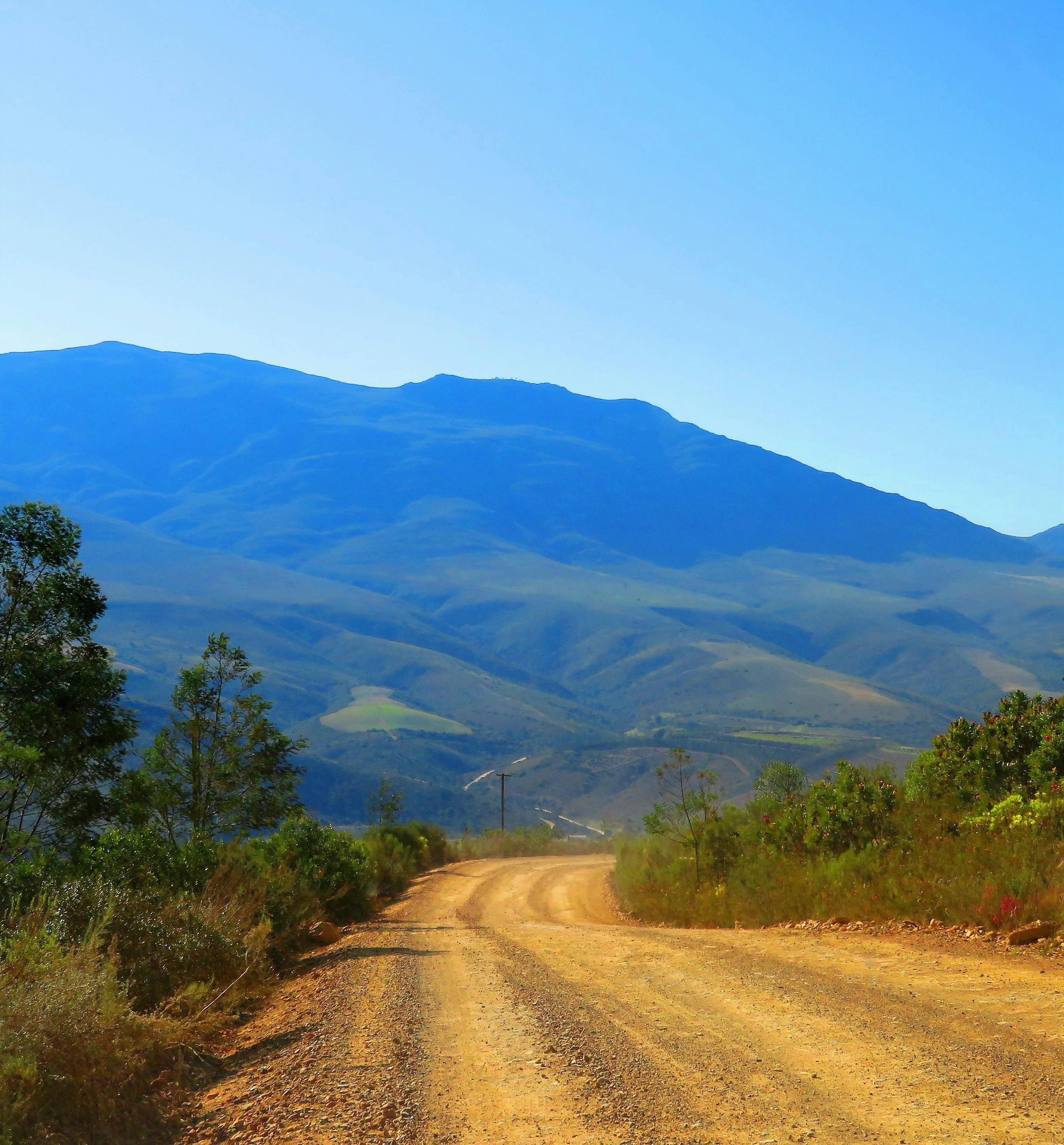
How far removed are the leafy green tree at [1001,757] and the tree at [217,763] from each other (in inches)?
502

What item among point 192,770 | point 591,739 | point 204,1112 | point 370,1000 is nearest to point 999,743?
point 370,1000

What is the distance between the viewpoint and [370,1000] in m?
9.64

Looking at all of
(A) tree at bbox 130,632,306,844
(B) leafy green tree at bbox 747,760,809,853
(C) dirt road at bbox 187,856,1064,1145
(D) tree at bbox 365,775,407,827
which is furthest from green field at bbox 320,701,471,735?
(C) dirt road at bbox 187,856,1064,1145

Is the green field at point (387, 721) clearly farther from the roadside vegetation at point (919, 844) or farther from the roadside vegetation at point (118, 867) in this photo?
the roadside vegetation at point (919, 844)

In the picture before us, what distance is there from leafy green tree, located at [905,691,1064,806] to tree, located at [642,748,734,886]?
4523 mm

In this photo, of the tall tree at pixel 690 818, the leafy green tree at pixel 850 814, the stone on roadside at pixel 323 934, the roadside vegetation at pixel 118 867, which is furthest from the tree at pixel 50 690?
the leafy green tree at pixel 850 814

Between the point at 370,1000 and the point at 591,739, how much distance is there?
168 m

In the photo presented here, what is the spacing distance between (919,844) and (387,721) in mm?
165653

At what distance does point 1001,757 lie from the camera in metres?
14.5

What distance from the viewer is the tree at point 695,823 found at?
20031 mm

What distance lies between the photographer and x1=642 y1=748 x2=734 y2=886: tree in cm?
2003

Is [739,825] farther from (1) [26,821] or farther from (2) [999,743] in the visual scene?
(1) [26,821]

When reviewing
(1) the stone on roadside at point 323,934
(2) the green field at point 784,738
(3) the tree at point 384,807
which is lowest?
(2) the green field at point 784,738

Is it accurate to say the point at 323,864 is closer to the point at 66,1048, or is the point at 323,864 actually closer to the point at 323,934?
the point at 323,934
